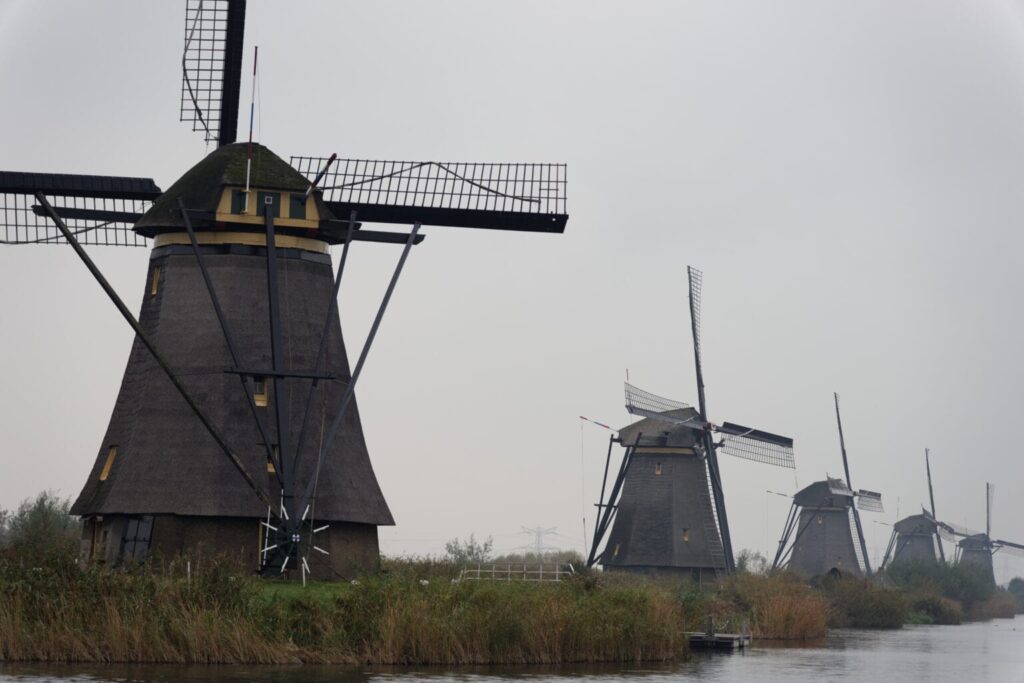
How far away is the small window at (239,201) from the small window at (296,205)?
0.84 meters

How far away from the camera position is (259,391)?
31.5 meters

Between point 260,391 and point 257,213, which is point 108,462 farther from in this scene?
point 257,213

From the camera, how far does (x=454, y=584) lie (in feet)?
90.7

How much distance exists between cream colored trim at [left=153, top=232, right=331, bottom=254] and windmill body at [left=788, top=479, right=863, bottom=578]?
1821 inches

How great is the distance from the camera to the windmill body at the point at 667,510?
2238 inches

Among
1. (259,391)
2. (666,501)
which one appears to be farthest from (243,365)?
(666,501)

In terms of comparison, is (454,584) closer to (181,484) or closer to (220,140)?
(181,484)

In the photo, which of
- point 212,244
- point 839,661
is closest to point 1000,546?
point 839,661

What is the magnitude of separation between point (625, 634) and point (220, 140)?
13.1 m

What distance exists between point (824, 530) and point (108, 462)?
49442 mm

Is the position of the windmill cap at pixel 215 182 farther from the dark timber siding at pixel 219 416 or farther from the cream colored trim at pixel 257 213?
the dark timber siding at pixel 219 416

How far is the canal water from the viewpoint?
23.8 meters

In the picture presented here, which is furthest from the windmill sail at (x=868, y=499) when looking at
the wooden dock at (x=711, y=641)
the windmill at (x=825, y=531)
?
the wooden dock at (x=711, y=641)

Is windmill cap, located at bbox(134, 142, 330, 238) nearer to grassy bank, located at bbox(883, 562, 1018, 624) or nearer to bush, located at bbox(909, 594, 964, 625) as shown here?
grassy bank, located at bbox(883, 562, 1018, 624)
